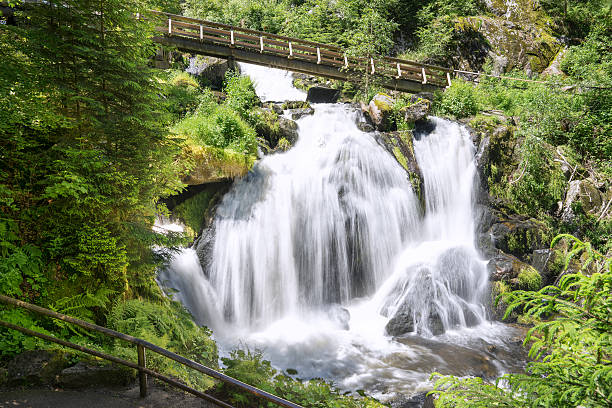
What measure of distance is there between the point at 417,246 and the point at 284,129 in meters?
6.41

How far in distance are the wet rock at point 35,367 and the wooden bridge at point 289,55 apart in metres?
14.3

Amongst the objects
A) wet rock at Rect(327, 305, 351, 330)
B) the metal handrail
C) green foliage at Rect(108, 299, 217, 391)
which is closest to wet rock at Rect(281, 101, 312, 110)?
wet rock at Rect(327, 305, 351, 330)

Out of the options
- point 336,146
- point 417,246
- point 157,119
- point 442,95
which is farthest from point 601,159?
point 157,119

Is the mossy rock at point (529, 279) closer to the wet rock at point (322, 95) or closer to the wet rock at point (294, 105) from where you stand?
the wet rock at point (294, 105)

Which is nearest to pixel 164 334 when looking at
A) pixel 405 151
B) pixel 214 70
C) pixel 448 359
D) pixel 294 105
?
pixel 448 359

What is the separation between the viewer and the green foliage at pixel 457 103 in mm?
15828

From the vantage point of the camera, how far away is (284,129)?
520 inches

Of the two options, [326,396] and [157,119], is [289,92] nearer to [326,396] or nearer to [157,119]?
[157,119]

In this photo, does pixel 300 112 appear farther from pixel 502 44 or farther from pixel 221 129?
pixel 502 44

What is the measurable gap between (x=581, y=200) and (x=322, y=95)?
12490 mm

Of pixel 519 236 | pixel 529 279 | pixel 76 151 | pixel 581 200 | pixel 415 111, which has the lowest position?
pixel 529 279

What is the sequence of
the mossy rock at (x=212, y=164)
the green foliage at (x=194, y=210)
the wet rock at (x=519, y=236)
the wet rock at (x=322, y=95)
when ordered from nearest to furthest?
the mossy rock at (x=212, y=164)
the green foliage at (x=194, y=210)
the wet rock at (x=519, y=236)
the wet rock at (x=322, y=95)

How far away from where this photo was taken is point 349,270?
34.8 ft

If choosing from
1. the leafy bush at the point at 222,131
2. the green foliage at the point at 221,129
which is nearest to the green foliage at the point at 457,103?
the green foliage at the point at 221,129
